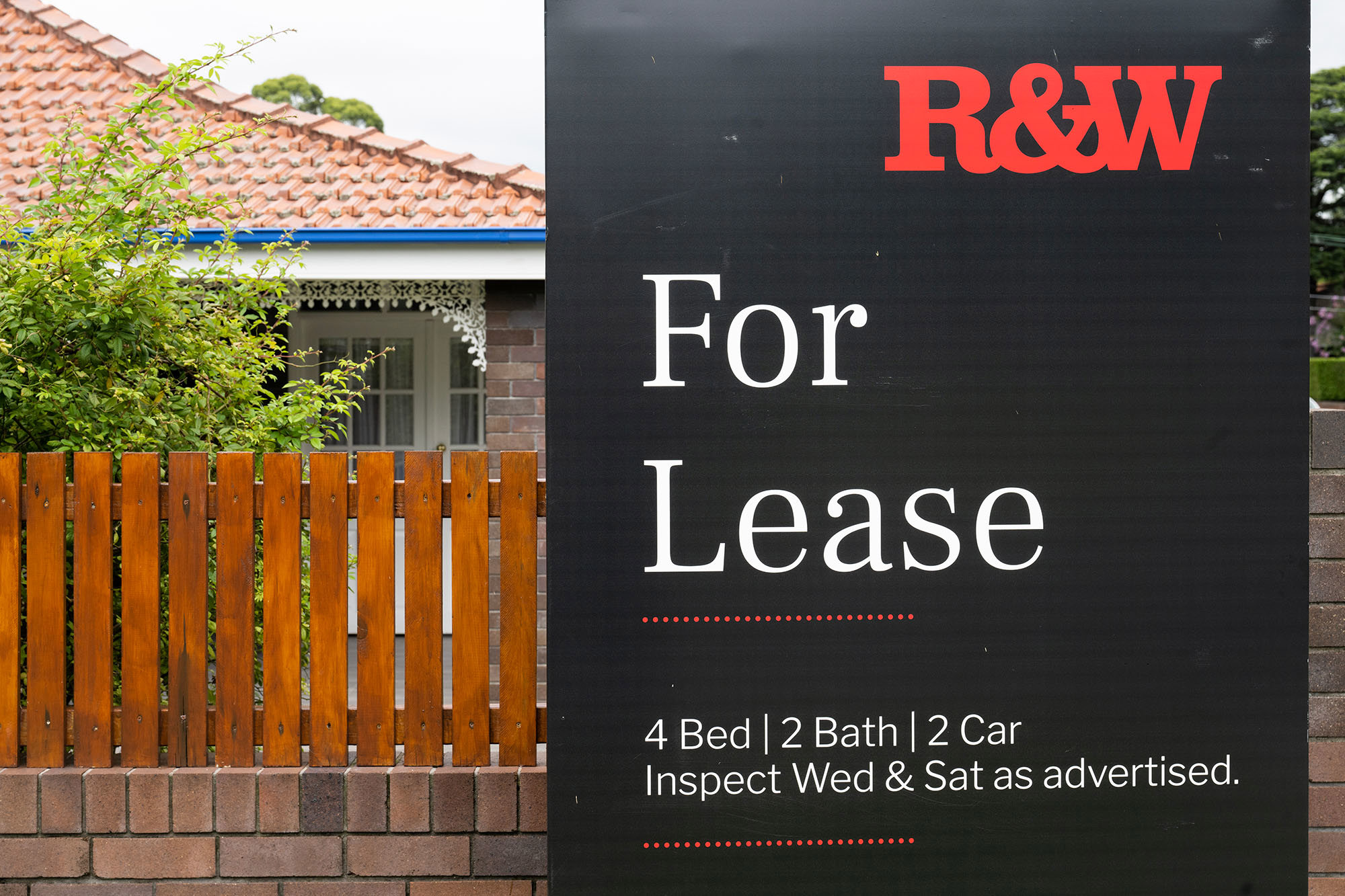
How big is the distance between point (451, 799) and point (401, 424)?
6021 millimetres

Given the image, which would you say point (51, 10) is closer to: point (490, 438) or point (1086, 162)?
point (490, 438)

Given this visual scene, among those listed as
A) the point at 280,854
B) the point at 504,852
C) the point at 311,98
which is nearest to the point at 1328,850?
the point at 504,852

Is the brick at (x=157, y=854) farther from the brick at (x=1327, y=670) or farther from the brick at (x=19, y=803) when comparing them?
the brick at (x=1327, y=670)

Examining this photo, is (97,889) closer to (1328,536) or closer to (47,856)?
(47,856)

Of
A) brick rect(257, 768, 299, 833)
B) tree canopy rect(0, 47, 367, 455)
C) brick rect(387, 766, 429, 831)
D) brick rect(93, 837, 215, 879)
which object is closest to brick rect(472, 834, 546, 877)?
brick rect(387, 766, 429, 831)

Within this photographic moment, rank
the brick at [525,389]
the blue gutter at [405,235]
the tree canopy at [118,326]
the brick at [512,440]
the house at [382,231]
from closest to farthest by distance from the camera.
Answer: the tree canopy at [118,326] < the blue gutter at [405,235] < the house at [382,231] < the brick at [512,440] < the brick at [525,389]

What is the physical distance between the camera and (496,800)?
282 cm

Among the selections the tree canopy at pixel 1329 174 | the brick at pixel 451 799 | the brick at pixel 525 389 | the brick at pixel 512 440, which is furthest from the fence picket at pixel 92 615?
the tree canopy at pixel 1329 174

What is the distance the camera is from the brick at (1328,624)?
2.91 m

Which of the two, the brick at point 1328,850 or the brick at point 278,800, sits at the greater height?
the brick at point 278,800

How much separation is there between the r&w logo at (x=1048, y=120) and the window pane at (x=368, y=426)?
6725 mm

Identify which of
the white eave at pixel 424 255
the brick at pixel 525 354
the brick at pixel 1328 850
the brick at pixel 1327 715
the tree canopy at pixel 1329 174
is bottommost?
the brick at pixel 1328 850

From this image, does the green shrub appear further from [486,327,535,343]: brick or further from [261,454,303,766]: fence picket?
[261,454,303,766]: fence picket

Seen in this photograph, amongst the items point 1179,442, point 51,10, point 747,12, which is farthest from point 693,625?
point 51,10
